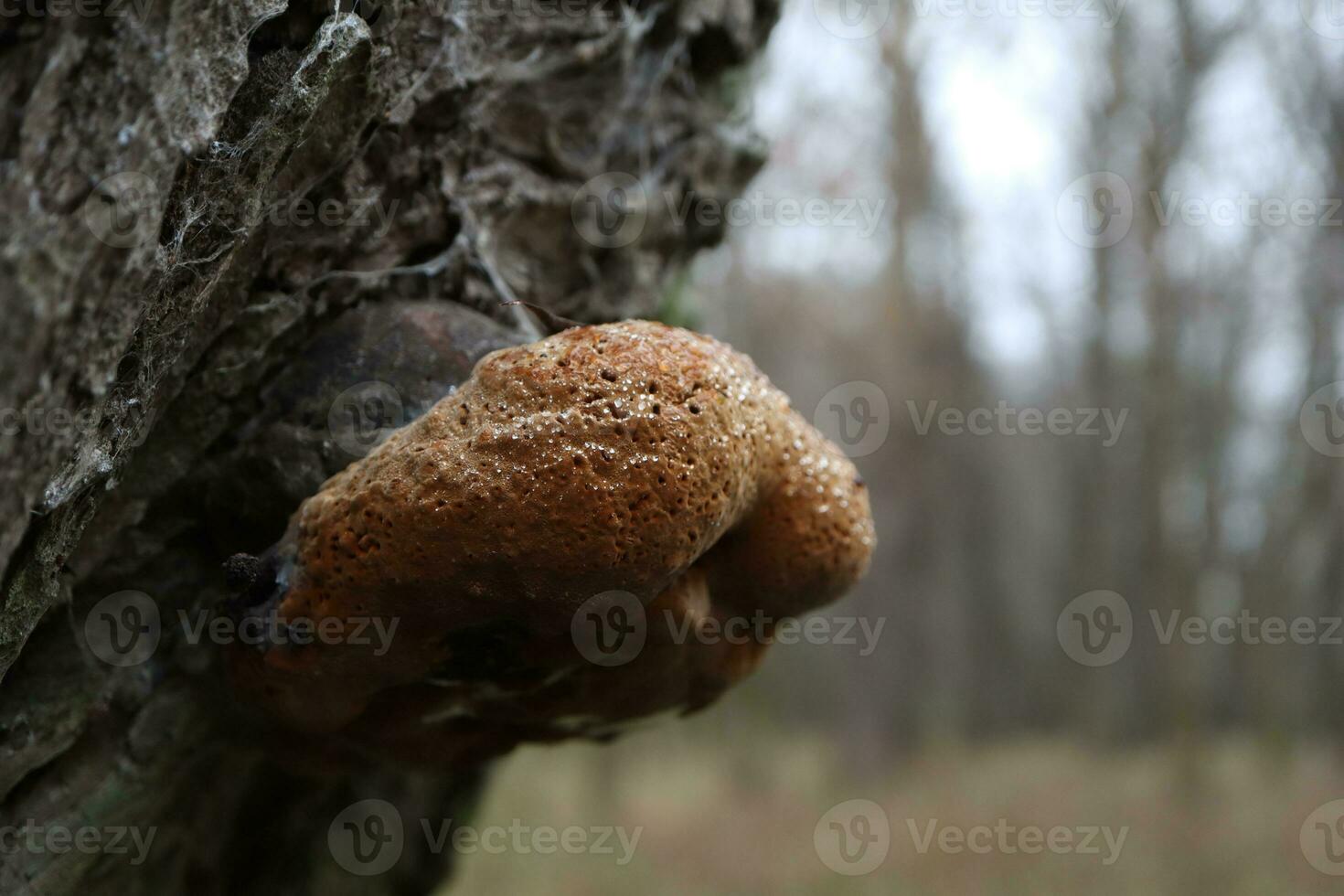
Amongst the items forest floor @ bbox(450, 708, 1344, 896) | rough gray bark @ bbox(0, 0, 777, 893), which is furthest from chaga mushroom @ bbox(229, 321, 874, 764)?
forest floor @ bbox(450, 708, 1344, 896)

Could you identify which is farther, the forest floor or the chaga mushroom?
the forest floor

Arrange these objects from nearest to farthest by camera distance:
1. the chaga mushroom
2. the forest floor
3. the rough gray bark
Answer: the rough gray bark
the chaga mushroom
the forest floor

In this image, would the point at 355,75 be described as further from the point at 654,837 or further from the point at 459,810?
the point at 654,837

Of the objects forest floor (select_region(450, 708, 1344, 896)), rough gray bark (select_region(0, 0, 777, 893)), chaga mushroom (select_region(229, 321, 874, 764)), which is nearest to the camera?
rough gray bark (select_region(0, 0, 777, 893))

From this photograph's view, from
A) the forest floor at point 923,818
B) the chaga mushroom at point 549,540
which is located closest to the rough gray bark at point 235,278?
the chaga mushroom at point 549,540

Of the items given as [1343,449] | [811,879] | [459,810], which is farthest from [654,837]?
[1343,449]

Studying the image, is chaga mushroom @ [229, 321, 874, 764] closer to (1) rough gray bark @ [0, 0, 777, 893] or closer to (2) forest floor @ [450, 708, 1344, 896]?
(1) rough gray bark @ [0, 0, 777, 893]
